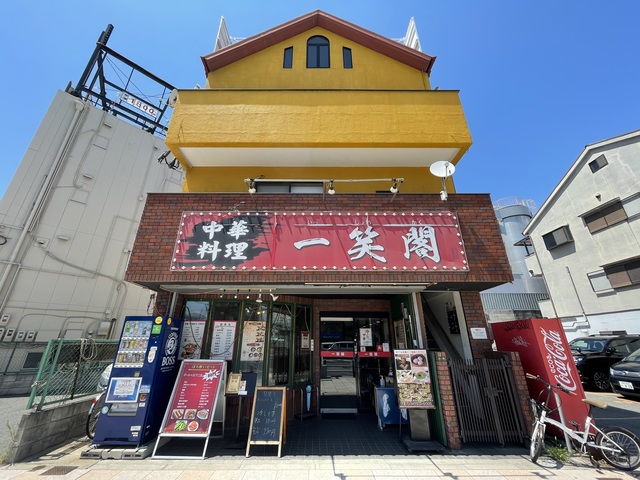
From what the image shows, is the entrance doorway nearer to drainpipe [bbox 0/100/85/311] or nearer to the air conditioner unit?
the air conditioner unit

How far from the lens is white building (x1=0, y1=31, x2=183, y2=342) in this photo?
11.1 m

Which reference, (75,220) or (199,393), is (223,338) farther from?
(75,220)

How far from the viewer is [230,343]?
6918mm

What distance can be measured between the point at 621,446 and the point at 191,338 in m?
8.86

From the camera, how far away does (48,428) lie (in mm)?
5273

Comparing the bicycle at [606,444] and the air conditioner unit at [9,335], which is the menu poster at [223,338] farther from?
→ the air conditioner unit at [9,335]

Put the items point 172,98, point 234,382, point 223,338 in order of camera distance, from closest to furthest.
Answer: point 234,382, point 223,338, point 172,98

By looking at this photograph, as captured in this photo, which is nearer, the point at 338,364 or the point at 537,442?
the point at 537,442

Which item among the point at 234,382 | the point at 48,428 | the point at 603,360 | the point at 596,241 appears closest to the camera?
the point at 48,428

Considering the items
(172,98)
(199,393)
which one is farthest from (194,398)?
(172,98)

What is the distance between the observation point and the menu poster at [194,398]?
208 inches

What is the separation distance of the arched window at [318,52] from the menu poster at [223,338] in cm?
928

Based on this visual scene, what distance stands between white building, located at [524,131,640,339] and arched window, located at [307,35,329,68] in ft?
61.7

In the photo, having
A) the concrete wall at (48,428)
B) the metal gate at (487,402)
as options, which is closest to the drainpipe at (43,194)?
the concrete wall at (48,428)
